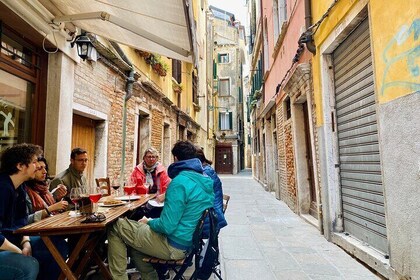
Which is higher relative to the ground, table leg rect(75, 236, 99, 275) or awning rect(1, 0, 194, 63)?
awning rect(1, 0, 194, 63)

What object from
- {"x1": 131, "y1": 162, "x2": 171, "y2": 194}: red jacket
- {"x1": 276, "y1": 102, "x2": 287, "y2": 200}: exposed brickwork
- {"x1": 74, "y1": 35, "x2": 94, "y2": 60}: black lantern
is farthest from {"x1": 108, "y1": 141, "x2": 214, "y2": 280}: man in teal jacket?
{"x1": 276, "y1": 102, "x2": 287, "y2": 200}: exposed brickwork

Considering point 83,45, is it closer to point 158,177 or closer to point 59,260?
point 158,177

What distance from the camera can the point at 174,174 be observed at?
2512 mm

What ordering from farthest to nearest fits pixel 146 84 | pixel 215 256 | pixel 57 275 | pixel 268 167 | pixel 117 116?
pixel 268 167, pixel 146 84, pixel 117 116, pixel 215 256, pixel 57 275

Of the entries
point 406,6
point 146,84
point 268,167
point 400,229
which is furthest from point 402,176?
point 268,167

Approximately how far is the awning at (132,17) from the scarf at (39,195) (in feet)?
6.36

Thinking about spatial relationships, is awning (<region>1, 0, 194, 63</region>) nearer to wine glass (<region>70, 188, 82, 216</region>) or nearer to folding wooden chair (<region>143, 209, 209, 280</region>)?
wine glass (<region>70, 188, 82, 216</region>)

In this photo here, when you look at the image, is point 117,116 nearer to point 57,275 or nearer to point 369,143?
point 57,275

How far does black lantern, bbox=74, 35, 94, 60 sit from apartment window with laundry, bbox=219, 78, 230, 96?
72.2 feet

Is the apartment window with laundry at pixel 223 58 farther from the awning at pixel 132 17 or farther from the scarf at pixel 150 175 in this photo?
the scarf at pixel 150 175

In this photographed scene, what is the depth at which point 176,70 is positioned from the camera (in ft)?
37.4

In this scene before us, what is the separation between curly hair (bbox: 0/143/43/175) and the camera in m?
2.11

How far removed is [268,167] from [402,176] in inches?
361

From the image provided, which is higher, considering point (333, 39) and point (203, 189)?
point (333, 39)
